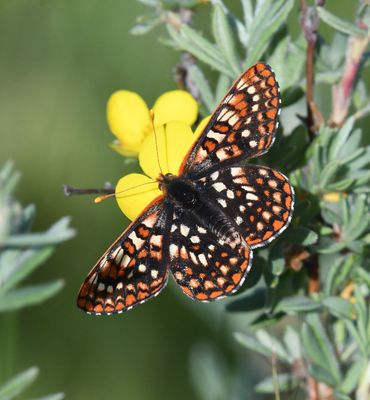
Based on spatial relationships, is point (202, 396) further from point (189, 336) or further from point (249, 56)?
point (249, 56)

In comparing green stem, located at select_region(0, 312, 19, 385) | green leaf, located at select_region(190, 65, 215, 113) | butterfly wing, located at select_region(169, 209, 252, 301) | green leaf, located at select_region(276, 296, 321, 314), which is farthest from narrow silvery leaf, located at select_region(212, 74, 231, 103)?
green stem, located at select_region(0, 312, 19, 385)

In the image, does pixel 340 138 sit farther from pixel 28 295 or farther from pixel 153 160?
pixel 28 295

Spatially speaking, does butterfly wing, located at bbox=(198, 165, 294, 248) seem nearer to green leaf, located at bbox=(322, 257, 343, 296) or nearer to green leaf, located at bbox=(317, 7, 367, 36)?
green leaf, located at bbox=(322, 257, 343, 296)

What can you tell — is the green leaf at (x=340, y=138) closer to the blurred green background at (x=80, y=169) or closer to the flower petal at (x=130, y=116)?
the flower petal at (x=130, y=116)

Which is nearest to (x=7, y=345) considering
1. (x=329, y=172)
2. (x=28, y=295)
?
(x=28, y=295)

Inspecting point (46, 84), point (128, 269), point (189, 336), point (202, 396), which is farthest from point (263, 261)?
point (46, 84)

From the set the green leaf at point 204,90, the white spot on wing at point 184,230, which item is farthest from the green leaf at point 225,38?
the white spot on wing at point 184,230
